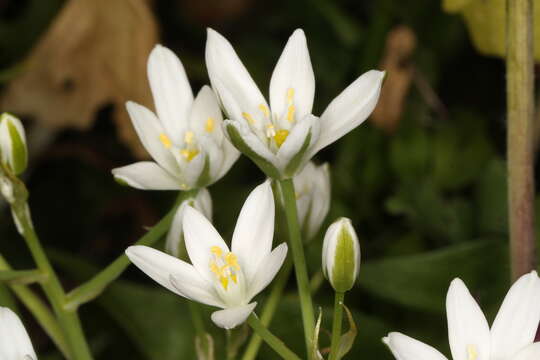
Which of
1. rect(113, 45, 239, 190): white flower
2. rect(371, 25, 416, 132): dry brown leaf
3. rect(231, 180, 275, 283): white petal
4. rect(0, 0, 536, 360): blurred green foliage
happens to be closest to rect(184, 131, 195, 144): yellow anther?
rect(113, 45, 239, 190): white flower

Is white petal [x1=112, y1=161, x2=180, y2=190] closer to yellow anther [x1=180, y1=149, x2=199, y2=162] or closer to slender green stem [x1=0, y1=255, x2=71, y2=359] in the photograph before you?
yellow anther [x1=180, y1=149, x2=199, y2=162]

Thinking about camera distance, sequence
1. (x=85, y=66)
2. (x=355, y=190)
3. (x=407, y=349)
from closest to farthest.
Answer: (x=407, y=349) < (x=355, y=190) < (x=85, y=66)

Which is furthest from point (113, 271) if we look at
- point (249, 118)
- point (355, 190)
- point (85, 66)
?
point (85, 66)

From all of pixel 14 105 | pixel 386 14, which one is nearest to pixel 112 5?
pixel 14 105

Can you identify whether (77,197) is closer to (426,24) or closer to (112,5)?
(112,5)

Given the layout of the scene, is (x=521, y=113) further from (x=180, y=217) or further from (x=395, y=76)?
(x=395, y=76)

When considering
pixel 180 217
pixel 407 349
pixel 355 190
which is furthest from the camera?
pixel 355 190

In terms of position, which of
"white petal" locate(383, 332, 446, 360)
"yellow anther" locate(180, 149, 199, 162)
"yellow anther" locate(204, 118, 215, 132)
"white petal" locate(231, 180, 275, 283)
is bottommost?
"white petal" locate(383, 332, 446, 360)
